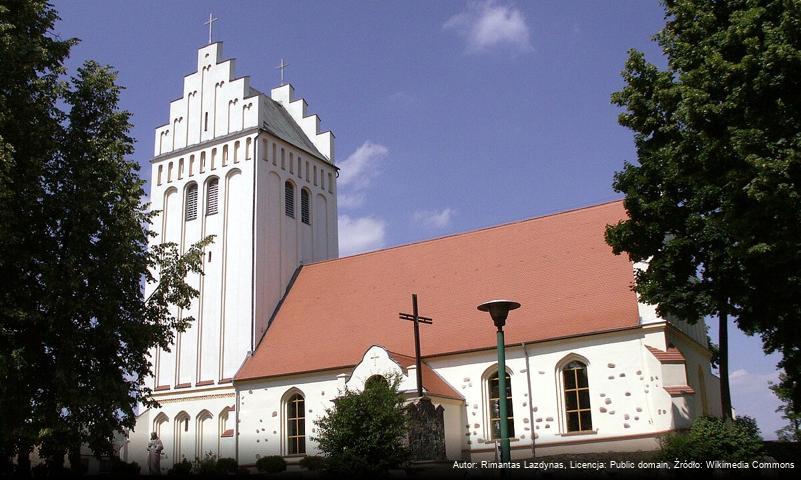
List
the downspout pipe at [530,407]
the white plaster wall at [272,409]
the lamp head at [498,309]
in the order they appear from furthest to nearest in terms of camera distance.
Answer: the white plaster wall at [272,409] < the downspout pipe at [530,407] < the lamp head at [498,309]

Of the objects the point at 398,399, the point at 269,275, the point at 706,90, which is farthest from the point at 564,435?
the point at 269,275

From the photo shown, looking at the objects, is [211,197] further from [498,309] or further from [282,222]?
[498,309]

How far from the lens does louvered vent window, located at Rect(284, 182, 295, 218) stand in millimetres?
36812

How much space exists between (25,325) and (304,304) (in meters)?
17.3

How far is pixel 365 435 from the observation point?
20.7 m

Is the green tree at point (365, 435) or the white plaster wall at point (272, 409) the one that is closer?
the green tree at point (365, 435)

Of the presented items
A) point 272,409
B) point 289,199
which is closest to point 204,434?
point 272,409

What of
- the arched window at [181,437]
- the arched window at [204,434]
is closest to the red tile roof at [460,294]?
the arched window at [204,434]

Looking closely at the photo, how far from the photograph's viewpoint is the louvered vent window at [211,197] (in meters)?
36.0

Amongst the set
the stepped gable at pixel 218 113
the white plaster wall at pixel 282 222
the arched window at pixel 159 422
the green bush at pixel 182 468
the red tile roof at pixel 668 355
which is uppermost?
the stepped gable at pixel 218 113

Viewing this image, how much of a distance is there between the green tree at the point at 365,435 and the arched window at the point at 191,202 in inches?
689

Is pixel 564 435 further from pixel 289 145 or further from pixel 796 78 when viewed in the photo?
pixel 289 145

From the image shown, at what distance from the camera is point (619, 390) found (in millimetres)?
24812

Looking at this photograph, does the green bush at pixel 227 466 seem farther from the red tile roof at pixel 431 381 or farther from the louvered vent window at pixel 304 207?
the louvered vent window at pixel 304 207
